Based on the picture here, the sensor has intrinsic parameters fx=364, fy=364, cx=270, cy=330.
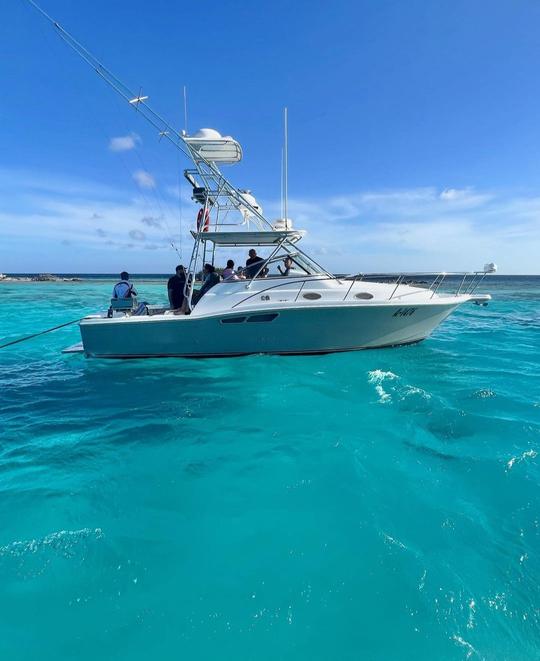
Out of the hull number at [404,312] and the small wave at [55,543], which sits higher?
the hull number at [404,312]

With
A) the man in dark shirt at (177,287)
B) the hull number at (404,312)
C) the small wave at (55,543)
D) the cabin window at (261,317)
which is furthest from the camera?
the man in dark shirt at (177,287)

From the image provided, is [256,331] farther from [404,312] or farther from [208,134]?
[208,134]

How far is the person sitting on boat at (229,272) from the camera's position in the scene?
8.22 meters

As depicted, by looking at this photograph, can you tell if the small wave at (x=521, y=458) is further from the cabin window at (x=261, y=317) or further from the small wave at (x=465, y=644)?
the cabin window at (x=261, y=317)

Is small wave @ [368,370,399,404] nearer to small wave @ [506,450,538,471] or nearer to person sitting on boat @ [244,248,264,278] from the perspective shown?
small wave @ [506,450,538,471]

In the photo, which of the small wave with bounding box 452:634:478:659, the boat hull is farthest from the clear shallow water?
the boat hull

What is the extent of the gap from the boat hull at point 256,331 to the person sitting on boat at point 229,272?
1.03m

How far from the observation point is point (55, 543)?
2840mm

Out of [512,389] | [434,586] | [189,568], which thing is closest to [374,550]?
[434,586]

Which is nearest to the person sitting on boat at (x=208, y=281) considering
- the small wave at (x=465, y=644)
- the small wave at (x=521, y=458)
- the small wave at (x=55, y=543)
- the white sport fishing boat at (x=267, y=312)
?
the white sport fishing boat at (x=267, y=312)

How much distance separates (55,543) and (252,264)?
635 centimetres

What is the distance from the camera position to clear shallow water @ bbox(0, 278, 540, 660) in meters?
2.19

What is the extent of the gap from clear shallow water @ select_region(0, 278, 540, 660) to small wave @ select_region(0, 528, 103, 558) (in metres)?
0.01

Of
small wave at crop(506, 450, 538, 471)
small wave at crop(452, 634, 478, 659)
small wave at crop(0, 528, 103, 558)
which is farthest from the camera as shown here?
small wave at crop(506, 450, 538, 471)
